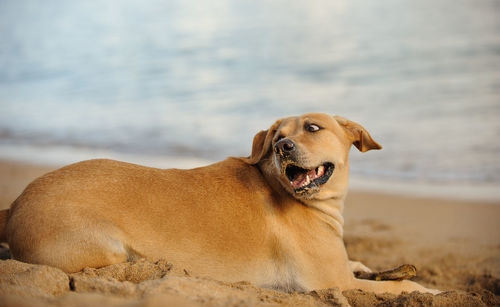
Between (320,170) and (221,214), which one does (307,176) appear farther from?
(221,214)

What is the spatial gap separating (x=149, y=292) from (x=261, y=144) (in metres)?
1.74

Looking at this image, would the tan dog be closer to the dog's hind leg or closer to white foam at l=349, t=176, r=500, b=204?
the dog's hind leg

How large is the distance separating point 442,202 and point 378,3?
24.1m

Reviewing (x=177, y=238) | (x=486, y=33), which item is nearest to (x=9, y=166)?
(x=177, y=238)

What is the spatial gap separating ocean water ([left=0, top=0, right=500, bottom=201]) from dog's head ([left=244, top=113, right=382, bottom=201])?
354 cm

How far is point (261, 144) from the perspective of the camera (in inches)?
165

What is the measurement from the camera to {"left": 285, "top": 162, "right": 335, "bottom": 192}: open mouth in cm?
383

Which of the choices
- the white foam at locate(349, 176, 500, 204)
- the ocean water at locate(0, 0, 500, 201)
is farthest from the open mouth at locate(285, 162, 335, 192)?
the ocean water at locate(0, 0, 500, 201)

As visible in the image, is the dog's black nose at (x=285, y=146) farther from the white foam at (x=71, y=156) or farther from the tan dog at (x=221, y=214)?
the white foam at (x=71, y=156)

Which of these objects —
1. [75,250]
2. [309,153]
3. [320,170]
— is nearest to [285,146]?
[309,153]

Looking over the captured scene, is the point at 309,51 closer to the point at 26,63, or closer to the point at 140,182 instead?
the point at 26,63

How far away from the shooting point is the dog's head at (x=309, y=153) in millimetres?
3758

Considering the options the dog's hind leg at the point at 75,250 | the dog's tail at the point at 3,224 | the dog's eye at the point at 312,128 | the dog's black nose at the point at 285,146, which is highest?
the dog's eye at the point at 312,128

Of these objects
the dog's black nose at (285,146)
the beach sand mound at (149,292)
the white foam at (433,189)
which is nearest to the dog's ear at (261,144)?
the dog's black nose at (285,146)
